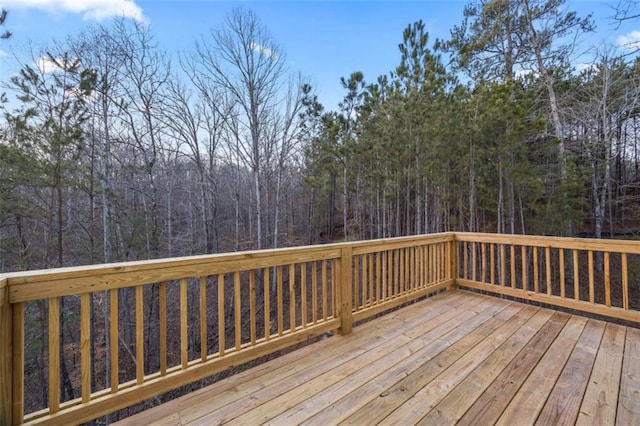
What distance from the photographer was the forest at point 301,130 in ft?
22.0

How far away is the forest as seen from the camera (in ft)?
22.0

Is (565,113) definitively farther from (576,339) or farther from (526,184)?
(576,339)

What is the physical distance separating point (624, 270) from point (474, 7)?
9.30 meters

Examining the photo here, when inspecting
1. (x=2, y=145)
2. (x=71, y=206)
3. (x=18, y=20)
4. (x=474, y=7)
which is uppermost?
(x=474, y=7)

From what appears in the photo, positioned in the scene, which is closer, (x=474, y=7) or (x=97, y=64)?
(x=97, y=64)

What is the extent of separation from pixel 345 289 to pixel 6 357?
7.22ft

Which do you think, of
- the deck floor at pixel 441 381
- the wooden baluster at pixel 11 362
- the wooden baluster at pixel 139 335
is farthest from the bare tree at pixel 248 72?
the wooden baluster at pixel 11 362

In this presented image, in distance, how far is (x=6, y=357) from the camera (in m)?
1.33

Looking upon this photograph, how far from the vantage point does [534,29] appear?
338 inches

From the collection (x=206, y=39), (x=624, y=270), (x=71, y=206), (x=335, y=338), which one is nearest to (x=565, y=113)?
(x=624, y=270)

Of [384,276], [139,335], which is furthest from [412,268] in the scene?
[139,335]

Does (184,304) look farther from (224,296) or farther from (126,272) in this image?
(224,296)

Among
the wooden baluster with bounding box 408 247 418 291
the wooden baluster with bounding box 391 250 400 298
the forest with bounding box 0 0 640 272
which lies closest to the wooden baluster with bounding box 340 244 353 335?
the wooden baluster with bounding box 391 250 400 298

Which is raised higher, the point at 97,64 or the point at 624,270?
the point at 97,64
